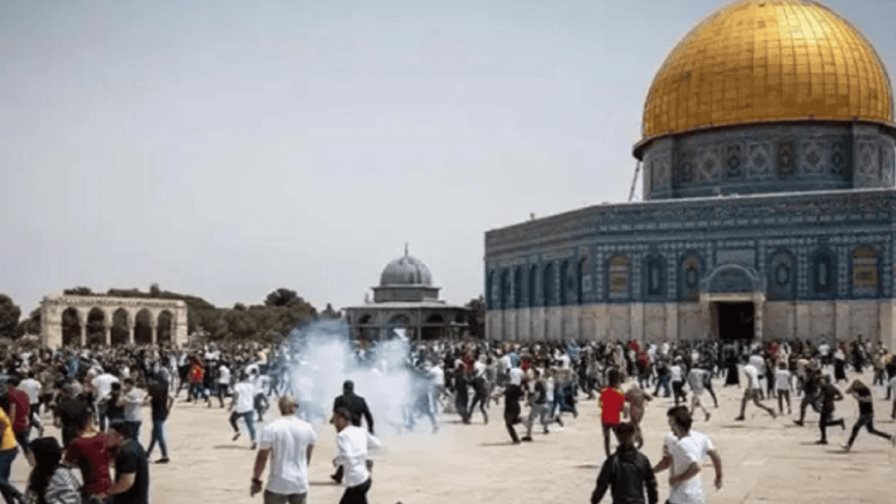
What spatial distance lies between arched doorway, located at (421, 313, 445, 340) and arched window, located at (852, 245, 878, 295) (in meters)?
34.5

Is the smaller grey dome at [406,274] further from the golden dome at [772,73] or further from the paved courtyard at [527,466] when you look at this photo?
the paved courtyard at [527,466]

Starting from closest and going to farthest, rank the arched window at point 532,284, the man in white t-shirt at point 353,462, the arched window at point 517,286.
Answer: the man in white t-shirt at point 353,462 → the arched window at point 532,284 → the arched window at point 517,286

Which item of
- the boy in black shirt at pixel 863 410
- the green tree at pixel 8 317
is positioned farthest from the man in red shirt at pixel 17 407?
the green tree at pixel 8 317

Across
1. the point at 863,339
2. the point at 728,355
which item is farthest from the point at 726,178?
the point at 728,355

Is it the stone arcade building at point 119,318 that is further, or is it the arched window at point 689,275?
the stone arcade building at point 119,318

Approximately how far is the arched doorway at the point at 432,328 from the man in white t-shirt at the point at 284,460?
66.5 meters

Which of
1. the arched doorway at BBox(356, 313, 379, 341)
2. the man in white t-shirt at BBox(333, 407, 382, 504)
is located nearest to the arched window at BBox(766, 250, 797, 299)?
the arched doorway at BBox(356, 313, 379, 341)

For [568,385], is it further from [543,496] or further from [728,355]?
[728,355]

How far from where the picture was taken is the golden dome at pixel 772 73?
50562 mm

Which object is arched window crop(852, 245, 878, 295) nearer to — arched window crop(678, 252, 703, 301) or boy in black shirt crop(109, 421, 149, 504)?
arched window crop(678, 252, 703, 301)

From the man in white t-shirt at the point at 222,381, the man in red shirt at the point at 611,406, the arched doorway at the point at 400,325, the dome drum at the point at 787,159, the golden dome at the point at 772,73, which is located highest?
the golden dome at the point at 772,73

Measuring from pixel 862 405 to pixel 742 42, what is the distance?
37.5 meters

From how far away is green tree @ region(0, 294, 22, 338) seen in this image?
9431 centimetres

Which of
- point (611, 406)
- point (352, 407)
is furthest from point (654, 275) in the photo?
point (352, 407)
